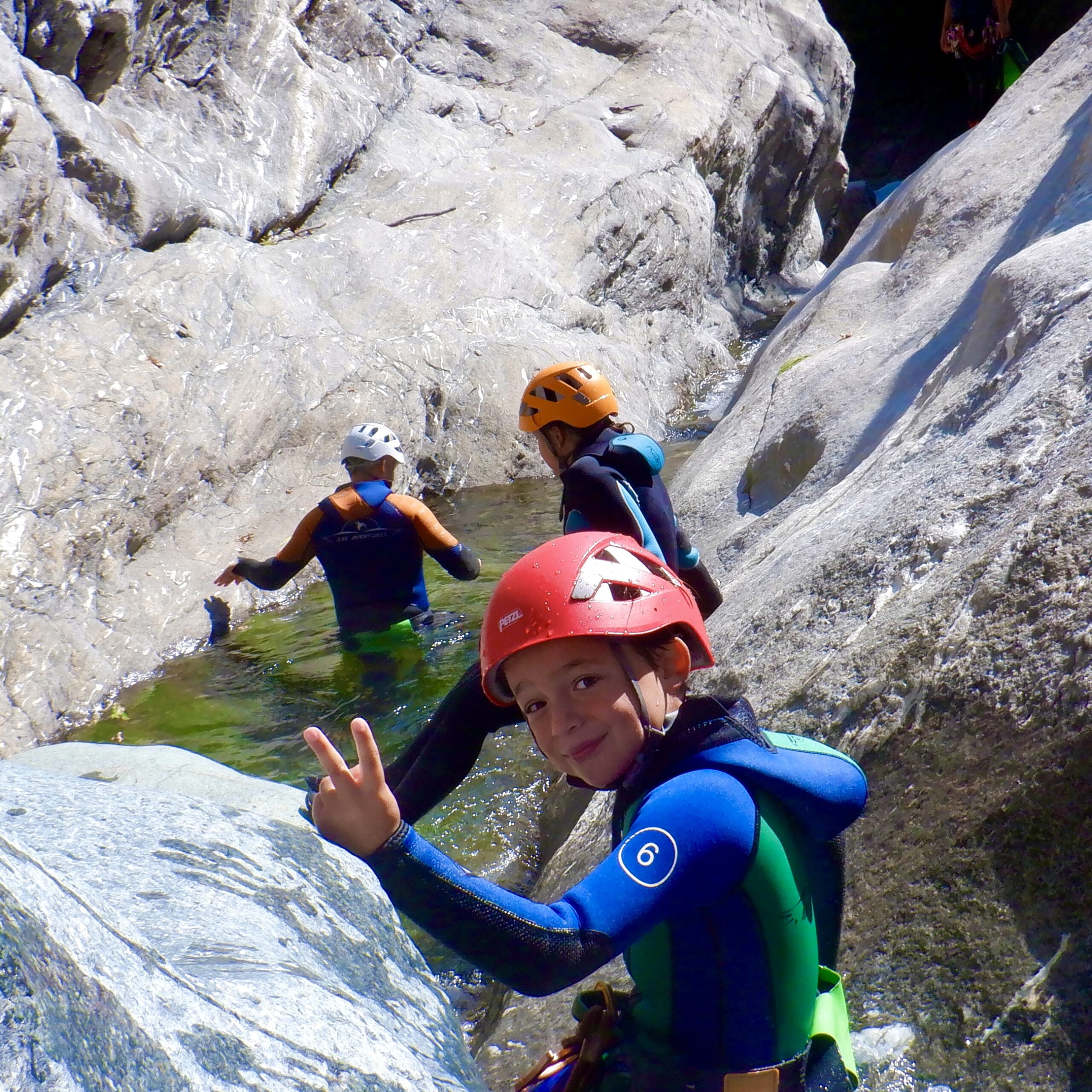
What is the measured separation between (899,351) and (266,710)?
4126 mm

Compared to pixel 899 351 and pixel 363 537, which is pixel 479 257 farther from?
pixel 899 351

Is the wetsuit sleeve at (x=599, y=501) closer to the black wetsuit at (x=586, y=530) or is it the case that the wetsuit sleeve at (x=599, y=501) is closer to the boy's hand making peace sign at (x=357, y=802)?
the black wetsuit at (x=586, y=530)

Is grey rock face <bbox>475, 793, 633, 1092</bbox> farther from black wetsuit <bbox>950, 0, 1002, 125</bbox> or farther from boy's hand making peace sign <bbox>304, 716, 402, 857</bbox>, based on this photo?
black wetsuit <bbox>950, 0, 1002, 125</bbox>

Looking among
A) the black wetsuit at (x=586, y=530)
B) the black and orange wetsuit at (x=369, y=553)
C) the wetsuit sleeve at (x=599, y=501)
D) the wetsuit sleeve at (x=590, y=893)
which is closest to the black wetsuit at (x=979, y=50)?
the black and orange wetsuit at (x=369, y=553)

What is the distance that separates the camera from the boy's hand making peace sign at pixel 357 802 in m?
1.66

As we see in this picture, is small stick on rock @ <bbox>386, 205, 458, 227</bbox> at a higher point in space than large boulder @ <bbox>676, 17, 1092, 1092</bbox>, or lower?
lower

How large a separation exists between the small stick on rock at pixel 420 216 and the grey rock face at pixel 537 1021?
377 inches

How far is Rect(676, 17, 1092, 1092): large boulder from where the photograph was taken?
213cm

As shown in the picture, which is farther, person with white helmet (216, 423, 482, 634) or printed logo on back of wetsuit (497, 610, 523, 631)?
person with white helmet (216, 423, 482, 634)

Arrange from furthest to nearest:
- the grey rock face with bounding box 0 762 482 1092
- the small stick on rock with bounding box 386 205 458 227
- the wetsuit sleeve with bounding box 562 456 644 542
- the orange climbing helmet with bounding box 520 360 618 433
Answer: the small stick on rock with bounding box 386 205 458 227
the orange climbing helmet with bounding box 520 360 618 433
the wetsuit sleeve with bounding box 562 456 644 542
the grey rock face with bounding box 0 762 482 1092

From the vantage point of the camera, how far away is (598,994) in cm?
208

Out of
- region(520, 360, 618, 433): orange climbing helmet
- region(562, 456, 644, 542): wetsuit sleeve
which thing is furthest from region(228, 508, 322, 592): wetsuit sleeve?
region(562, 456, 644, 542): wetsuit sleeve

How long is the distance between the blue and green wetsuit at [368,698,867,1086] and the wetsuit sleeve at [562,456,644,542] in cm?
194

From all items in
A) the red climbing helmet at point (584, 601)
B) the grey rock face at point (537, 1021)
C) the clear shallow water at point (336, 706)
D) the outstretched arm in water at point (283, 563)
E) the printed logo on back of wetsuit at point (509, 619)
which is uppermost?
the red climbing helmet at point (584, 601)
